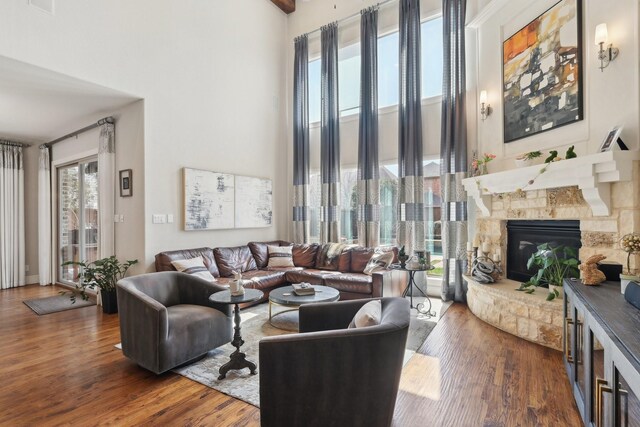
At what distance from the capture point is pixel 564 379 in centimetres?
240

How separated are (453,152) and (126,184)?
4.60m

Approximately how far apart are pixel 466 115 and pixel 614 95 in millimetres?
1830

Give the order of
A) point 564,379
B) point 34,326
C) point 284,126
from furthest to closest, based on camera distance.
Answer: point 284,126 → point 34,326 → point 564,379

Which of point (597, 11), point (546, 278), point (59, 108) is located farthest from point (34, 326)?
point (597, 11)

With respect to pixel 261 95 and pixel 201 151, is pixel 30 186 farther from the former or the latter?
pixel 261 95

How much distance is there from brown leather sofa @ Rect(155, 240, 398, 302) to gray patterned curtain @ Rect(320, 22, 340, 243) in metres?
0.56

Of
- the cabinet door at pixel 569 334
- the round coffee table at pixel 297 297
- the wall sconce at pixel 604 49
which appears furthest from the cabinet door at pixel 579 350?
the wall sconce at pixel 604 49

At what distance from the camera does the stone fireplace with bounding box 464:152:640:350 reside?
2711 millimetres

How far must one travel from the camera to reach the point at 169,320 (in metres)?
2.53

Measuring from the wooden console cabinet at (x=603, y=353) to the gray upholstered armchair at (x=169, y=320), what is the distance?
259 cm

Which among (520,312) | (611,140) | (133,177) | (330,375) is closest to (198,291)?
(330,375)

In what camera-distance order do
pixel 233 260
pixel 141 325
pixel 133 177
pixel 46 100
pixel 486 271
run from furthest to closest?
pixel 233 260
pixel 133 177
pixel 46 100
pixel 486 271
pixel 141 325

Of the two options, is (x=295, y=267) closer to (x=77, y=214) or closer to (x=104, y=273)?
(x=104, y=273)

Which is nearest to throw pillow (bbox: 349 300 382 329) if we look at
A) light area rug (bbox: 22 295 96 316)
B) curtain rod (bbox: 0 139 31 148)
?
light area rug (bbox: 22 295 96 316)
